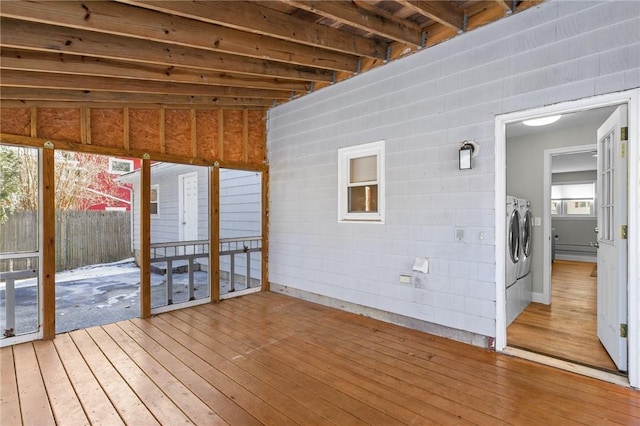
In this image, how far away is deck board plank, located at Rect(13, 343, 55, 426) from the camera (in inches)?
88.7

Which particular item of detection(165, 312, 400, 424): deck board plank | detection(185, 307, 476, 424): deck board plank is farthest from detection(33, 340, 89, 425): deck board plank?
detection(185, 307, 476, 424): deck board plank

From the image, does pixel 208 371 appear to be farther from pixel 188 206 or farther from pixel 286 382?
pixel 188 206

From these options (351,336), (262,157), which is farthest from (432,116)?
(262,157)

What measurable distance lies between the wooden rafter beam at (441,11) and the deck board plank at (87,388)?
3898 millimetres

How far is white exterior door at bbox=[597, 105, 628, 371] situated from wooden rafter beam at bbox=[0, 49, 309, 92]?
401 cm

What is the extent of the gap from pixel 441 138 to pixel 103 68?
3593mm

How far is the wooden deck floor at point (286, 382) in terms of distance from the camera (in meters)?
2.24

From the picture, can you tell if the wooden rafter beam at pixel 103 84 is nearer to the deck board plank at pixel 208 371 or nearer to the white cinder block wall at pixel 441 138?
the white cinder block wall at pixel 441 138

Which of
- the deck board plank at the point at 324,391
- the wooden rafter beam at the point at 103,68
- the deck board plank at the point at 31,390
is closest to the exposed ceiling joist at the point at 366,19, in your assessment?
the wooden rafter beam at the point at 103,68

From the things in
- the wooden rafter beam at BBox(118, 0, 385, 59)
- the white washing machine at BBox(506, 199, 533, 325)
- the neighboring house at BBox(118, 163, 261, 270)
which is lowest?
the white washing machine at BBox(506, 199, 533, 325)

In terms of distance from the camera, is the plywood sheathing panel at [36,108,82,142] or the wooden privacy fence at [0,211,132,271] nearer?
the plywood sheathing panel at [36,108,82,142]

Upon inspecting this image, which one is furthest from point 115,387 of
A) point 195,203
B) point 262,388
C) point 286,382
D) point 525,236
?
point 195,203

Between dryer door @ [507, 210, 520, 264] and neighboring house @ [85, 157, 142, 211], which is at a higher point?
neighboring house @ [85, 157, 142, 211]

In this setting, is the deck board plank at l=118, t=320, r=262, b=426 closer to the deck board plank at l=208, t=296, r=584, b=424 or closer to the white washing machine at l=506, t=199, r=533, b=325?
the deck board plank at l=208, t=296, r=584, b=424
